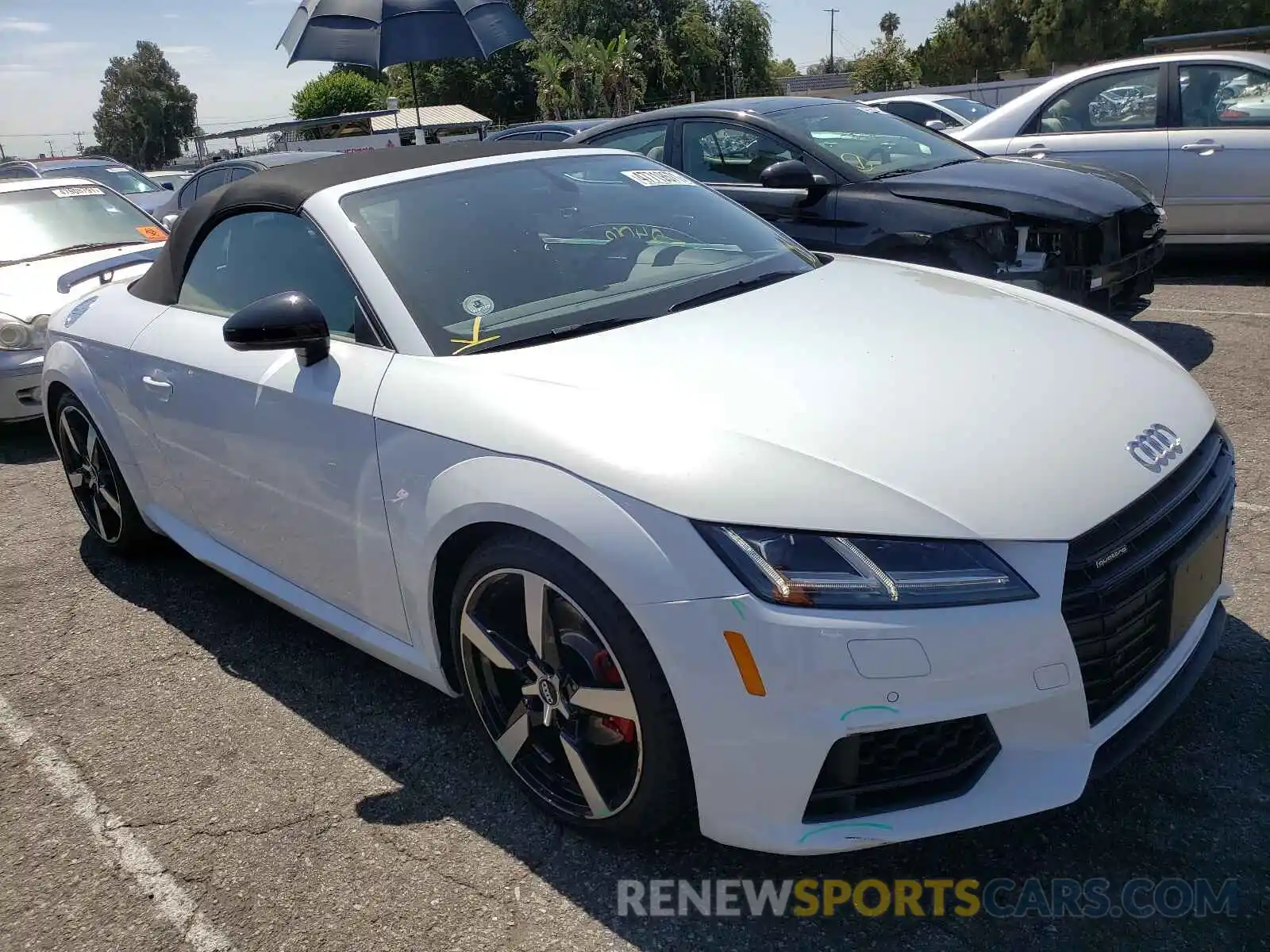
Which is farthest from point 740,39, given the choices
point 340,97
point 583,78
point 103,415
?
point 103,415

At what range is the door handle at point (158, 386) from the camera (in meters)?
3.34

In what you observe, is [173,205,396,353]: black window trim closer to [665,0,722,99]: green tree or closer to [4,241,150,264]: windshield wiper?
[4,241,150,264]: windshield wiper

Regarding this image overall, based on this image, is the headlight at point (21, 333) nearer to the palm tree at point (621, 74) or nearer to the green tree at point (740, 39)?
the palm tree at point (621, 74)

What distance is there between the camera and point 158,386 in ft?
11.1

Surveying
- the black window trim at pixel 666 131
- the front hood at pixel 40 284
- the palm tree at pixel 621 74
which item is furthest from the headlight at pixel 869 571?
the palm tree at pixel 621 74

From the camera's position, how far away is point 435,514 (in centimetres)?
238

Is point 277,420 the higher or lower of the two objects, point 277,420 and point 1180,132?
the lower

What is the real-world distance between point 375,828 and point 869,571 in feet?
4.62

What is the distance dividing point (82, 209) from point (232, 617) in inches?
211

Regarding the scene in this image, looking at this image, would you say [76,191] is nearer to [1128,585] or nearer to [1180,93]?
[1180,93]

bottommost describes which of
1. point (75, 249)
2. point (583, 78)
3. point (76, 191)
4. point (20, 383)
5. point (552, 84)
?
point (20, 383)

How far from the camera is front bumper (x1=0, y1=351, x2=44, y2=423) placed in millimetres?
6113

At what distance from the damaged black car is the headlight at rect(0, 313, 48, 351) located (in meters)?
3.42

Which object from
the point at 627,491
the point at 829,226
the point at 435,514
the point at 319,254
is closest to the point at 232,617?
the point at 319,254
